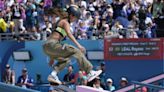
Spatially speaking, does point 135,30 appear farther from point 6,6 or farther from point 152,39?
point 6,6

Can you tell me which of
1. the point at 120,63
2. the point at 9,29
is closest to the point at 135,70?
the point at 120,63

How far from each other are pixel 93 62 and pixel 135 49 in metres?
1.67

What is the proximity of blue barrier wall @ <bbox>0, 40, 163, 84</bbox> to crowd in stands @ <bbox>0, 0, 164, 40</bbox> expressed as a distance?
34 cm

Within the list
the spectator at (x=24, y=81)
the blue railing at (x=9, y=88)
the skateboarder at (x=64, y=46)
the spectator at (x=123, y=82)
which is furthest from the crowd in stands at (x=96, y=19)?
the blue railing at (x=9, y=88)

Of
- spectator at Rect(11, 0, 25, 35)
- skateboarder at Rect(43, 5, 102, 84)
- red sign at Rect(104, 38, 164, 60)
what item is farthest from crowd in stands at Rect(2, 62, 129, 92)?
skateboarder at Rect(43, 5, 102, 84)

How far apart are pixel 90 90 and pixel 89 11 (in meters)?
12.0

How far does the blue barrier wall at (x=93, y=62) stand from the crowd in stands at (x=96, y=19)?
1.12ft

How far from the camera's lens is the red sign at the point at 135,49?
1916cm

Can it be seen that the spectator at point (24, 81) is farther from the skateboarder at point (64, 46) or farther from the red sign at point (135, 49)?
the skateboarder at point (64, 46)

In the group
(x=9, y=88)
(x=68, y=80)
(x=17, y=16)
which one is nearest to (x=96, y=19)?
(x=17, y=16)

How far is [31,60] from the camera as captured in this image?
70.5 ft

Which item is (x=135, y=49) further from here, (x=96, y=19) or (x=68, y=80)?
(x=96, y=19)

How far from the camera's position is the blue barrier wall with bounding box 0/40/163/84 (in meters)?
19.0

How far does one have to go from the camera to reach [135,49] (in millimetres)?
19266
